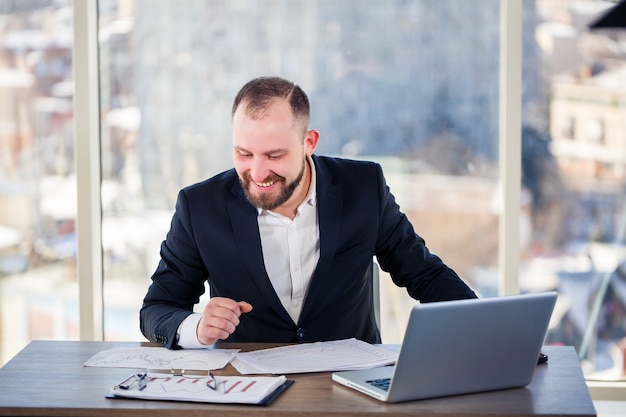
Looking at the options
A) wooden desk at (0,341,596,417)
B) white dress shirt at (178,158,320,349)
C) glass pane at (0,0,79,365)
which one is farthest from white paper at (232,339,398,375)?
glass pane at (0,0,79,365)

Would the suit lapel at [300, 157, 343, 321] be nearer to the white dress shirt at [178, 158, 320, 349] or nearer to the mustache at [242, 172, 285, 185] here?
the white dress shirt at [178, 158, 320, 349]

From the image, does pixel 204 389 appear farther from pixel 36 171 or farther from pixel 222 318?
pixel 36 171

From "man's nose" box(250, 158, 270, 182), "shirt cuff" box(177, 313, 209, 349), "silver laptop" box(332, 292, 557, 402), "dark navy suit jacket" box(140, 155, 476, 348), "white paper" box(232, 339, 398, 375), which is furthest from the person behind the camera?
"dark navy suit jacket" box(140, 155, 476, 348)

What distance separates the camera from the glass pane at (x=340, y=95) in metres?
3.95

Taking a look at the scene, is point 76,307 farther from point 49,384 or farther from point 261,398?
point 261,398

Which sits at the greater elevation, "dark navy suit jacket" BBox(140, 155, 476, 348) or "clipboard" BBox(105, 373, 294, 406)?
"dark navy suit jacket" BBox(140, 155, 476, 348)

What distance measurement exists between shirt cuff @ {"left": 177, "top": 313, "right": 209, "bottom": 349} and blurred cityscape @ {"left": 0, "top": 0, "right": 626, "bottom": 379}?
5.92 ft

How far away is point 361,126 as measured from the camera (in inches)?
157

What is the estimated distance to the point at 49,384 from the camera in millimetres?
2047

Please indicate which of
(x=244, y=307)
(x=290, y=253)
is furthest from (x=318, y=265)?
(x=244, y=307)

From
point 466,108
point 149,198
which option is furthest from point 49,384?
point 466,108

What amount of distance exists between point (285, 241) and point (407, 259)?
0.36 meters

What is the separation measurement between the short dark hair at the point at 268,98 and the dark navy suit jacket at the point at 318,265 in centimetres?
22

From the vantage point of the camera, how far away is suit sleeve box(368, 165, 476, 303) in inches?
105
